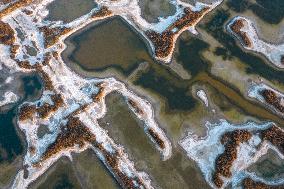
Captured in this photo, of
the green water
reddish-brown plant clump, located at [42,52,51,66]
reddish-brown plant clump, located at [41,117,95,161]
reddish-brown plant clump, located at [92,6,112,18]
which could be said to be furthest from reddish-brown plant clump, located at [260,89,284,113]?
reddish-brown plant clump, located at [42,52,51,66]

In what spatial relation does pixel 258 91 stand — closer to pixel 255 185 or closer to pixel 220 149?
pixel 220 149

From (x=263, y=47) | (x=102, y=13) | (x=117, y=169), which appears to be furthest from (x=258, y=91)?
(x=102, y=13)

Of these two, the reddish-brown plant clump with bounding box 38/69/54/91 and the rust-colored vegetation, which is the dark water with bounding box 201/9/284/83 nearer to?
the rust-colored vegetation

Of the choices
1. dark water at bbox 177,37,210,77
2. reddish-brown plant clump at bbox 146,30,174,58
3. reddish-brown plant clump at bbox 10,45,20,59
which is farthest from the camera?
reddish-brown plant clump at bbox 10,45,20,59

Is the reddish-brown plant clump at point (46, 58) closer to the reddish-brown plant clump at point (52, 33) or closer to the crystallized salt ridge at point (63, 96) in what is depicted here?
the crystallized salt ridge at point (63, 96)

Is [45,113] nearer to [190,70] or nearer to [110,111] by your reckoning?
[110,111]

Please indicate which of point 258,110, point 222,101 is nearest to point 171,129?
point 222,101
